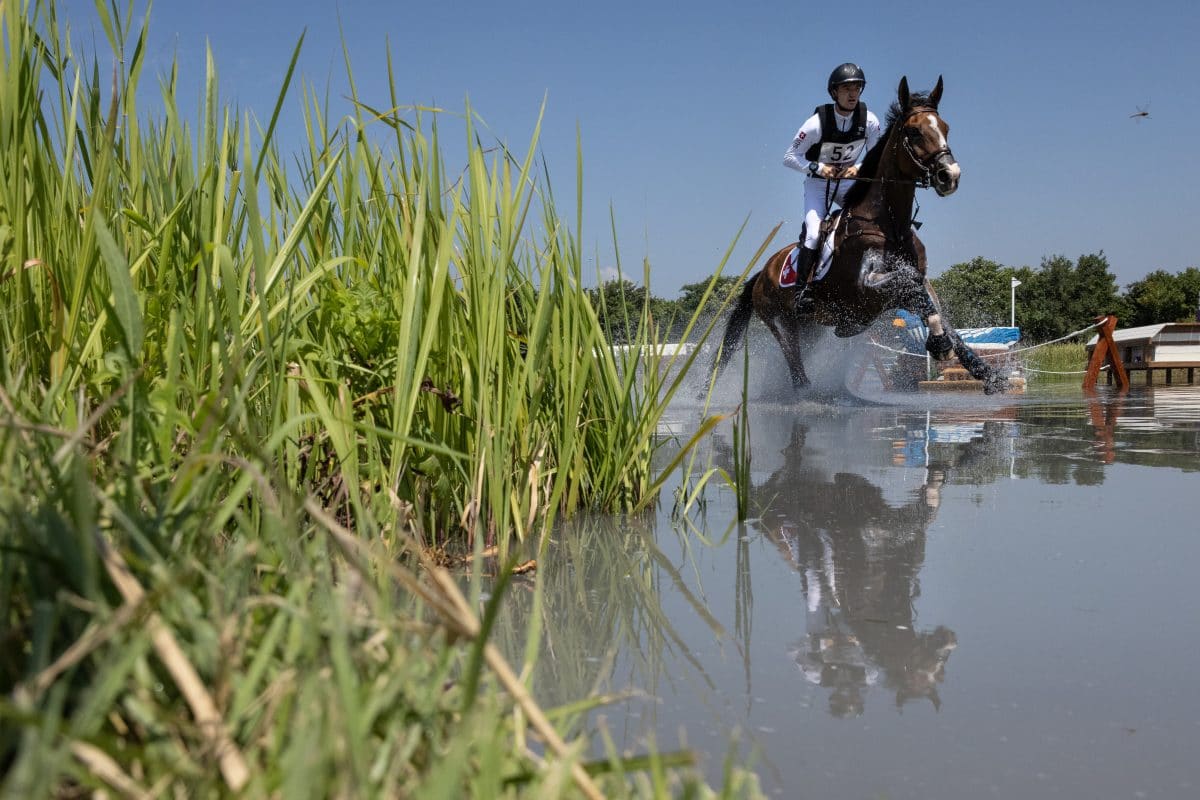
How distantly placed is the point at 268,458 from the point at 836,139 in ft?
26.3

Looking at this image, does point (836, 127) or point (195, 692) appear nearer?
point (195, 692)

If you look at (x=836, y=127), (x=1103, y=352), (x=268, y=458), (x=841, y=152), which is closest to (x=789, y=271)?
(x=841, y=152)

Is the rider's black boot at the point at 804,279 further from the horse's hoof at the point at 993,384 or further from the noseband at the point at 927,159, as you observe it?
the horse's hoof at the point at 993,384

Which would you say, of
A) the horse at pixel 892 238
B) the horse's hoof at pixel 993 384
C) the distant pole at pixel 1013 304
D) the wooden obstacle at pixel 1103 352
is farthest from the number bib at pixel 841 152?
the distant pole at pixel 1013 304

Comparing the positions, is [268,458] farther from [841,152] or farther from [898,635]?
[841,152]

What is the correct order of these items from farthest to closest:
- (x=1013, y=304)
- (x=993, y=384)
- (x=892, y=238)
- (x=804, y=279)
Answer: (x=1013, y=304) < (x=993, y=384) < (x=804, y=279) < (x=892, y=238)

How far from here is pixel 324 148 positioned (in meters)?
2.51

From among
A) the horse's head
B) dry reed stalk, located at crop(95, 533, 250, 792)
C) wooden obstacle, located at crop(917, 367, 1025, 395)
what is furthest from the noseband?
dry reed stalk, located at crop(95, 533, 250, 792)

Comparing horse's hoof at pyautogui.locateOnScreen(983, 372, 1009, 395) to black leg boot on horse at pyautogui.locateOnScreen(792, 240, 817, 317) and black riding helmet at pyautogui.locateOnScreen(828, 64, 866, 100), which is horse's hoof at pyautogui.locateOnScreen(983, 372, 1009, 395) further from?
black riding helmet at pyautogui.locateOnScreen(828, 64, 866, 100)

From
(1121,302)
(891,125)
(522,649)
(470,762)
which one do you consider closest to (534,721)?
(470,762)

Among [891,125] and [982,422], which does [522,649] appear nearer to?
[982,422]

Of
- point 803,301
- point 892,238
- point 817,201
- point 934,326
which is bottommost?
point 934,326

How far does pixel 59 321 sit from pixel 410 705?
4.15ft

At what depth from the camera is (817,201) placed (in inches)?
354
